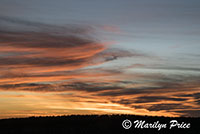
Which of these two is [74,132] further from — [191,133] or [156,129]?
[191,133]

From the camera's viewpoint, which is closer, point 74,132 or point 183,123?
point 74,132

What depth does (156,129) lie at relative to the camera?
4003 centimetres

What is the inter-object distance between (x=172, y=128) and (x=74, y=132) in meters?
12.3

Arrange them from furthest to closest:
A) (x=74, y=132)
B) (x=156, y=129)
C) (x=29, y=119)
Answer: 1. (x=29, y=119)
2. (x=156, y=129)
3. (x=74, y=132)

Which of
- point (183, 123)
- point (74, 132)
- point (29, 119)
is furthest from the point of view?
point (29, 119)

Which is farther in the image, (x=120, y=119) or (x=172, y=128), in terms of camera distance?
(x=120, y=119)

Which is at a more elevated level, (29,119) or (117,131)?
(29,119)

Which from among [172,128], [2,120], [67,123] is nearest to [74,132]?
[67,123]

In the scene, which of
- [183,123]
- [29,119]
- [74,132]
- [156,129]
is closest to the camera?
[74,132]

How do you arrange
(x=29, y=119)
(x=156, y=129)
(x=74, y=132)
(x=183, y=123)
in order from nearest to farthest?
(x=74, y=132)
(x=156, y=129)
(x=183, y=123)
(x=29, y=119)

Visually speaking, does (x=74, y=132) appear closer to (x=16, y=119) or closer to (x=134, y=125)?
(x=134, y=125)

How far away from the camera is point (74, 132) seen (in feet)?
123

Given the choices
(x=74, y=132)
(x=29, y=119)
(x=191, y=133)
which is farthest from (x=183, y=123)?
(x=29, y=119)

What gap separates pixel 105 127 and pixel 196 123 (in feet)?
41.4
